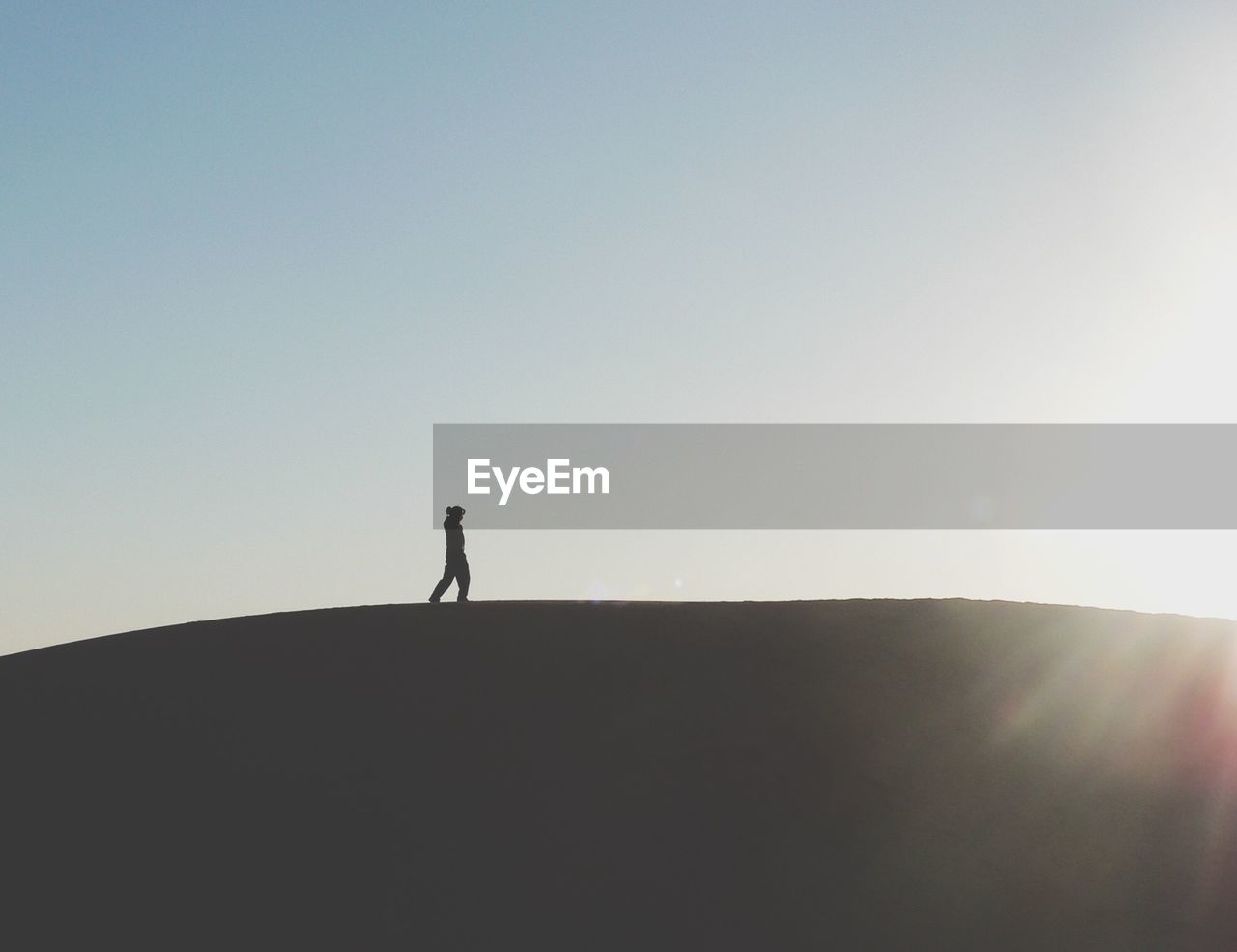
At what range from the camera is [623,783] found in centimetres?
1148

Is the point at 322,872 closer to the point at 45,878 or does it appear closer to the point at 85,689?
the point at 45,878

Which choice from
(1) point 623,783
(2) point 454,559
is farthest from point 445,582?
(1) point 623,783

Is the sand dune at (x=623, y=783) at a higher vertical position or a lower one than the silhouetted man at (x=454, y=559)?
lower

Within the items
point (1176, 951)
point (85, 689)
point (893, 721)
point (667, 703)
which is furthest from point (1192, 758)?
point (85, 689)

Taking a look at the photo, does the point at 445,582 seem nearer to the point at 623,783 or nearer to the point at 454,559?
the point at 454,559

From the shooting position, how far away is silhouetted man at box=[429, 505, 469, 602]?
685 inches

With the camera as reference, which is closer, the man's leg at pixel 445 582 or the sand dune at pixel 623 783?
the sand dune at pixel 623 783

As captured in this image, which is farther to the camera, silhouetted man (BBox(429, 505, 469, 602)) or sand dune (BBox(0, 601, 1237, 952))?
silhouetted man (BBox(429, 505, 469, 602))

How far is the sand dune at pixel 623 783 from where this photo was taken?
9.59 m

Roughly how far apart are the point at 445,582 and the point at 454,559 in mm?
395

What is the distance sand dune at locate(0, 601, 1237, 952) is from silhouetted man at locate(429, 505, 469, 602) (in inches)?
56.8

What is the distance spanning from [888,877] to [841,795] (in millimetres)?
1323

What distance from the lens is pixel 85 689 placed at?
45.6ft

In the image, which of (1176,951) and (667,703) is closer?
(1176,951)
